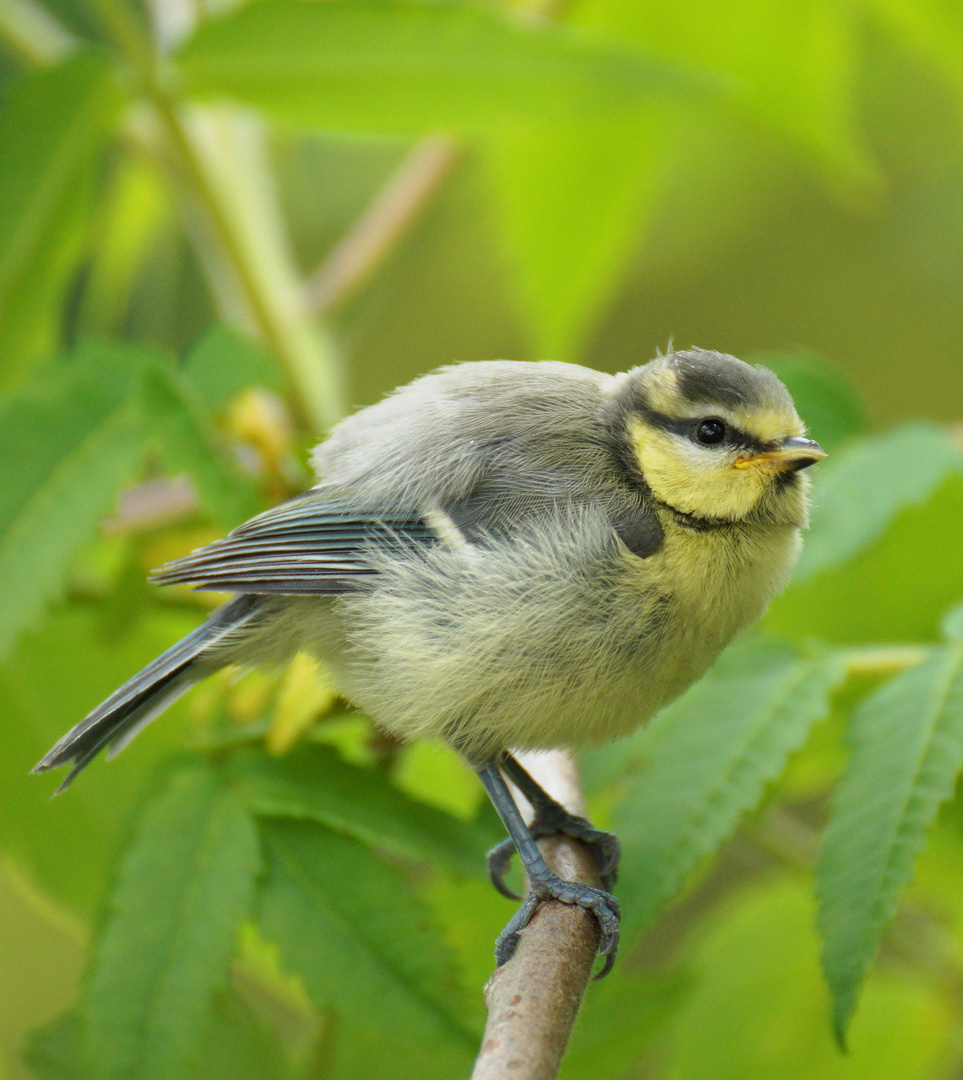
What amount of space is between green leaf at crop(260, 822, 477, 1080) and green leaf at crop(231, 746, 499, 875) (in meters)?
0.03

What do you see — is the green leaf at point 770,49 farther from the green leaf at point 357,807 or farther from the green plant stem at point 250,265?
the green leaf at point 357,807

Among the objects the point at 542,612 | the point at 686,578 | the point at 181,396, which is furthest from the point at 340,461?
the point at 686,578

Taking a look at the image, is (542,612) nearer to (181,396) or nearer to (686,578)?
(686,578)

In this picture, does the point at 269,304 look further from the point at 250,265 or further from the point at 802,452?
the point at 802,452

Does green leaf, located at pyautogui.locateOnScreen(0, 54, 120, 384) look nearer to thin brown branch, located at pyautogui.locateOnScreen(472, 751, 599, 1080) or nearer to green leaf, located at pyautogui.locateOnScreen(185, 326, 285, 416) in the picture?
green leaf, located at pyautogui.locateOnScreen(185, 326, 285, 416)

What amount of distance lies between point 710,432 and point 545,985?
2.33ft

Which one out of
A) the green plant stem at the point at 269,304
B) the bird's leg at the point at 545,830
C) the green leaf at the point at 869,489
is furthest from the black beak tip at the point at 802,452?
the green plant stem at the point at 269,304

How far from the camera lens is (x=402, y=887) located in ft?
4.07

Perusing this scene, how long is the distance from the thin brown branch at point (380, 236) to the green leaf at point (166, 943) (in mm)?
1146

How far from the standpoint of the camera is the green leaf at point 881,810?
1021 millimetres

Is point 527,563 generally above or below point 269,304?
below

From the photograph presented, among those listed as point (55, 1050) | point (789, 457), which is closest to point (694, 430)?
point (789, 457)

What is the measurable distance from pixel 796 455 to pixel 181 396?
2.40 ft

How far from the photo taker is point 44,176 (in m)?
1.60
